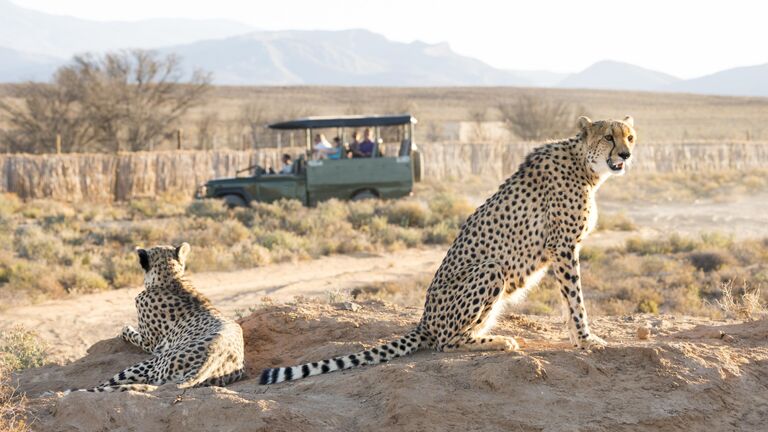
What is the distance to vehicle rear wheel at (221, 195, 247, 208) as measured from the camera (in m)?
19.4

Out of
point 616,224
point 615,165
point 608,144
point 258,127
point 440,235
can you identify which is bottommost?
point 616,224

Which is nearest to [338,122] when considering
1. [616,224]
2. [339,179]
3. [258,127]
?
[339,179]

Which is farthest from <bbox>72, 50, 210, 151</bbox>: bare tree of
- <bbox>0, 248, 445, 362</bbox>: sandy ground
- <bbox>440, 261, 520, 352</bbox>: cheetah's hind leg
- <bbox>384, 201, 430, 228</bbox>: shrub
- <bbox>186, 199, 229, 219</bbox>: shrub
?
<bbox>440, 261, 520, 352</bbox>: cheetah's hind leg

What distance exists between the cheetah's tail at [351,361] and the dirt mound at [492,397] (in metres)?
0.08

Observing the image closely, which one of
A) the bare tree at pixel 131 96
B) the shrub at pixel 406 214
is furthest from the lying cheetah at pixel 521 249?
the bare tree at pixel 131 96

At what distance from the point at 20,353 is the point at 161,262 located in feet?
6.76

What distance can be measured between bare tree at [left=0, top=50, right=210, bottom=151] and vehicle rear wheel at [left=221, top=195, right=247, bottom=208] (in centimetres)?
1437

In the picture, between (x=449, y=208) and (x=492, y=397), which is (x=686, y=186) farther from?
(x=492, y=397)

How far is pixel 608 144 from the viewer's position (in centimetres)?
574

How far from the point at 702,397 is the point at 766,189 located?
25.2 metres

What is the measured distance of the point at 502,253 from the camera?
5.78 metres

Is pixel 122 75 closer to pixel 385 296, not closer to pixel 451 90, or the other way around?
pixel 385 296

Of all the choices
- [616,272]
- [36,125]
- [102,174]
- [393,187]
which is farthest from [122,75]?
[616,272]

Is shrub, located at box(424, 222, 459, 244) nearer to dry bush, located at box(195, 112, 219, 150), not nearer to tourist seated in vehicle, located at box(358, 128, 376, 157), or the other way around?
tourist seated in vehicle, located at box(358, 128, 376, 157)
